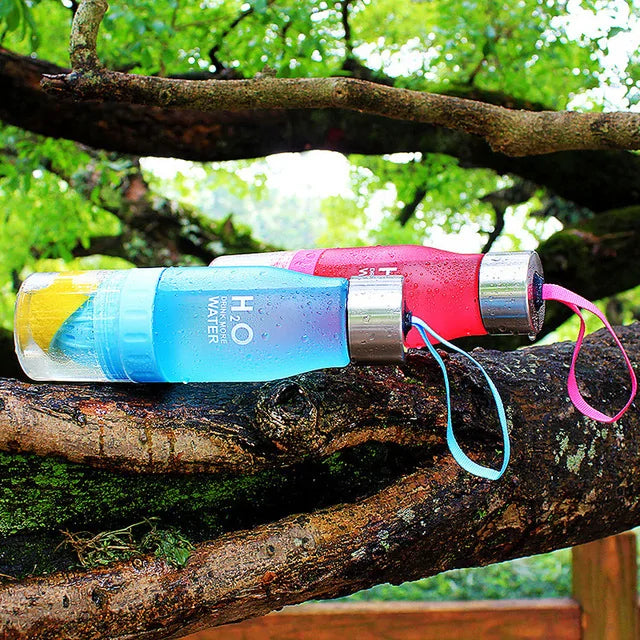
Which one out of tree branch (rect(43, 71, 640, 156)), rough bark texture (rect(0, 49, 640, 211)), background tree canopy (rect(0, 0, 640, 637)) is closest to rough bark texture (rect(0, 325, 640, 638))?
background tree canopy (rect(0, 0, 640, 637))

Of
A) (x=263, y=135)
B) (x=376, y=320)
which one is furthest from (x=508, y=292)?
(x=263, y=135)

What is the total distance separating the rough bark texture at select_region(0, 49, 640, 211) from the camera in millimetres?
2807

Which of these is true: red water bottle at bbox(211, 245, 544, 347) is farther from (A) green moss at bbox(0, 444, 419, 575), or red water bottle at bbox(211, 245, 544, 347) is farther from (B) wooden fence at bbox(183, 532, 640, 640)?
(B) wooden fence at bbox(183, 532, 640, 640)

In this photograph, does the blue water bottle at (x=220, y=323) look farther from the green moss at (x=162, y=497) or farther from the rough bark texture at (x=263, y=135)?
the rough bark texture at (x=263, y=135)

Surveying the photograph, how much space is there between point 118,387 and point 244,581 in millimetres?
385

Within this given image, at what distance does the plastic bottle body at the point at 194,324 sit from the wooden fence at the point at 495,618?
5.67 feet

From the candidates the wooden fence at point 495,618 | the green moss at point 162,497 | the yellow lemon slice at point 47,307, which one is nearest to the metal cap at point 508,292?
the green moss at point 162,497

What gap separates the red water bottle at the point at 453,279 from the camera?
117cm

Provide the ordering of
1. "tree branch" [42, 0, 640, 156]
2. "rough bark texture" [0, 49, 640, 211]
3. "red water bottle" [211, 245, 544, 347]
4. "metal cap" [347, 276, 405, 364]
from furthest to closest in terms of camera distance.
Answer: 1. "rough bark texture" [0, 49, 640, 211]
2. "tree branch" [42, 0, 640, 156]
3. "red water bottle" [211, 245, 544, 347]
4. "metal cap" [347, 276, 405, 364]

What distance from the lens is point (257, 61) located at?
11.2ft

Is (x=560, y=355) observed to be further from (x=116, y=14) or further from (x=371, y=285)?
(x=116, y=14)

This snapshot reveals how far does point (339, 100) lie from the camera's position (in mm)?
1499

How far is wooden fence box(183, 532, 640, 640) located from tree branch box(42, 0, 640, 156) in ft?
5.55

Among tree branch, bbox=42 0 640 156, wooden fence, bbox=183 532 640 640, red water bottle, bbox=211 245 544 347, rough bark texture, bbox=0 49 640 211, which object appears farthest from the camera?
rough bark texture, bbox=0 49 640 211
